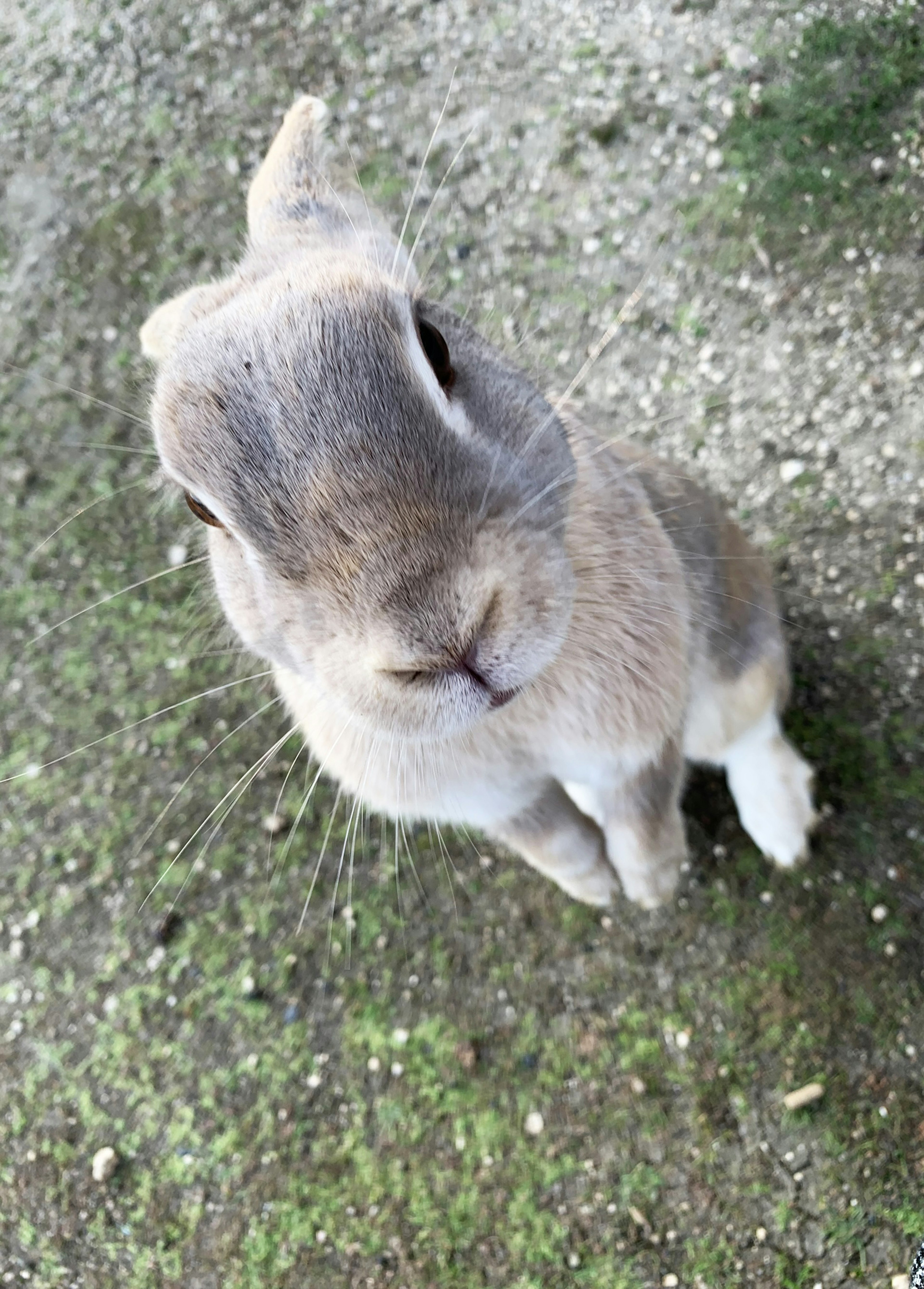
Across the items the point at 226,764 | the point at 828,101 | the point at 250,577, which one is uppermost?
the point at 828,101

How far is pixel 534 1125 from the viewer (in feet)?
7.76

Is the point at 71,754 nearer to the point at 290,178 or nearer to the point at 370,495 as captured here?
the point at 290,178

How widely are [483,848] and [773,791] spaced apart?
2.76 ft

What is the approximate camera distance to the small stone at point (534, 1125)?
2359 mm

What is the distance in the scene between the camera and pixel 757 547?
2.44m

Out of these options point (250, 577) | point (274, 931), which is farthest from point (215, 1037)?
point (250, 577)

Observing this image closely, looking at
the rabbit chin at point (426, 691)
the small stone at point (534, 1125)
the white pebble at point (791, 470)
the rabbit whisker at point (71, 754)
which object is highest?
the rabbit chin at point (426, 691)

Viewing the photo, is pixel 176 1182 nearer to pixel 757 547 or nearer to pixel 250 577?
pixel 250 577

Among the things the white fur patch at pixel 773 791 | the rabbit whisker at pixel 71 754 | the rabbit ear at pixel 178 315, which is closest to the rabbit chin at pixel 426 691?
the rabbit ear at pixel 178 315

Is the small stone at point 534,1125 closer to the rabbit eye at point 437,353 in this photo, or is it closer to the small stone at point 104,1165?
the small stone at point 104,1165

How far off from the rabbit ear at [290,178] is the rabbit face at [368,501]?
0.50 metres

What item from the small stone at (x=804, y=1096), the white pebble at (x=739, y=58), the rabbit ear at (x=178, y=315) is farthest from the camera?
the white pebble at (x=739, y=58)

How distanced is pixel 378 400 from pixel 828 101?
2628 mm

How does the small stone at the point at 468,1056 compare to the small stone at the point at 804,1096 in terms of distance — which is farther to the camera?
the small stone at the point at 468,1056
